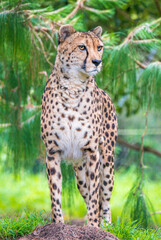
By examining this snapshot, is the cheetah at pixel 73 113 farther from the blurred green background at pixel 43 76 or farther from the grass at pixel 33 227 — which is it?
the blurred green background at pixel 43 76

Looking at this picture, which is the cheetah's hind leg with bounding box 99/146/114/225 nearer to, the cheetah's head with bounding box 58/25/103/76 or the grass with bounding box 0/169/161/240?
the grass with bounding box 0/169/161/240

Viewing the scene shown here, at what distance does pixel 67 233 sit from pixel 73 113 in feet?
2.33

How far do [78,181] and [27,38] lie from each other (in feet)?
4.26

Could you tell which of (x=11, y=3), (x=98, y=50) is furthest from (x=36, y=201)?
(x=98, y=50)

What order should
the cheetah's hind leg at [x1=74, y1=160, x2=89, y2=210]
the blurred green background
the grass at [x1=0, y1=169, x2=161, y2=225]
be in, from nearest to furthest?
the cheetah's hind leg at [x1=74, y1=160, x2=89, y2=210] → the blurred green background → the grass at [x1=0, y1=169, x2=161, y2=225]

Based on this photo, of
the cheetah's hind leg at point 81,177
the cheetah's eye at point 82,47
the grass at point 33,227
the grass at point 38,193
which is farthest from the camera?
the grass at point 38,193

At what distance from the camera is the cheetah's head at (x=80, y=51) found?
244 cm

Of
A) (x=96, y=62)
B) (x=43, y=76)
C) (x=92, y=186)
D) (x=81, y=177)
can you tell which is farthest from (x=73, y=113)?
(x=43, y=76)

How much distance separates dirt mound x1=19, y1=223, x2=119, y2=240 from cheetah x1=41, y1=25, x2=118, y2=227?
0.50 ft

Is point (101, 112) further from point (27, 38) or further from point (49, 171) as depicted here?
point (27, 38)

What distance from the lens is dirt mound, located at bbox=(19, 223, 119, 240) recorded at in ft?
7.74

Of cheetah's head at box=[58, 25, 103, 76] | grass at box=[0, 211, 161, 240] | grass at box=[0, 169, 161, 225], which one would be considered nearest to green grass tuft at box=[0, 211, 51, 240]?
grass at box=[0, 211, 161, 240]

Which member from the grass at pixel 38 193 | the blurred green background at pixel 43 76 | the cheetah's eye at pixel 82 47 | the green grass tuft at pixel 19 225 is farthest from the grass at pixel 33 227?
the grass at pixel 38 193

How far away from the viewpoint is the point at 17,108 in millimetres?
4086
